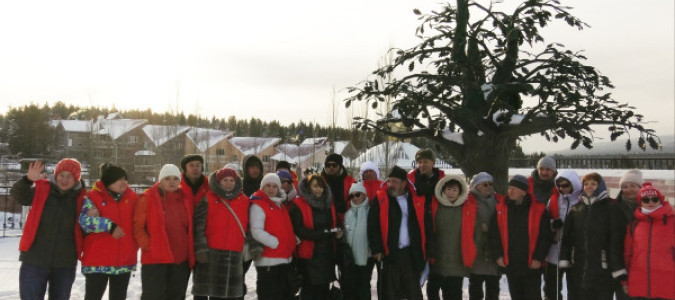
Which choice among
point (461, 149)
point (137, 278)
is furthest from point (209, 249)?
→ point (461, 149)

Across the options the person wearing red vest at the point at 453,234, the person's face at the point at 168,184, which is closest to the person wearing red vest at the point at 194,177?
the person's face at the point at 168,184

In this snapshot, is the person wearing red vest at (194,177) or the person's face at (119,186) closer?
the person's face at (119,186)

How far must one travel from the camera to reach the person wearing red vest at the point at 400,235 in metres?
4.85

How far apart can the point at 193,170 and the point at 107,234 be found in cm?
92

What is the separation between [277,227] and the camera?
4688 mm

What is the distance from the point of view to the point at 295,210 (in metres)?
4.86

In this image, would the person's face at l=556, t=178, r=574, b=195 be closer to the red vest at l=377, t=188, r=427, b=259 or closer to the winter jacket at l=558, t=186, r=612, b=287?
the winter jacket at l=558, t=186, r=612, b=287

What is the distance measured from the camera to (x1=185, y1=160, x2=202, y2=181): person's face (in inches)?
186

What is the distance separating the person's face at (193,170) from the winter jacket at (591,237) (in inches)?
133

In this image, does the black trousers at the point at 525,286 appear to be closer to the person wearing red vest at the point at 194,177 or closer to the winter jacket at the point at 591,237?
the winter jacket at the point at 591,237

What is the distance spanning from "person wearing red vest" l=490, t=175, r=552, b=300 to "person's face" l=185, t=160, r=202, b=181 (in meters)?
2.79

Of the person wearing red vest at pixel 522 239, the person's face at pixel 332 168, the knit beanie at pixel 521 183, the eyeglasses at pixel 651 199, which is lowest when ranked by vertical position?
the person wearing red vest at pixel 522 239

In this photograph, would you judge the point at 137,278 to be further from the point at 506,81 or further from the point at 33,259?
the point at 506,81

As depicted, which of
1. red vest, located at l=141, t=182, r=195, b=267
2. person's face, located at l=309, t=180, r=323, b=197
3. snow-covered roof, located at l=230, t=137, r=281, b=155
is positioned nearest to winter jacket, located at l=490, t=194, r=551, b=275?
person's face, located at l=309, t=180, r=323, b=197
